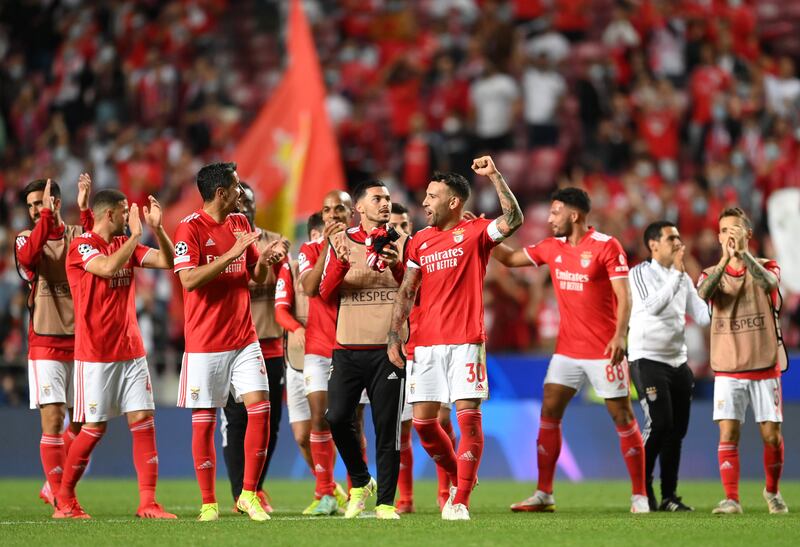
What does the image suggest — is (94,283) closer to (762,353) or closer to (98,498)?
(98,498)

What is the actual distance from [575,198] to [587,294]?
0.79 metres

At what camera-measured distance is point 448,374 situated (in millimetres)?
8461

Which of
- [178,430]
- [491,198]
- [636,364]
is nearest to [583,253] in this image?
[636,364]

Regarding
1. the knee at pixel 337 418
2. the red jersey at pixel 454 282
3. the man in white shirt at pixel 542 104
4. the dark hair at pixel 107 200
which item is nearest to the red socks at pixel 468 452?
the red jersey at pixel 454 282

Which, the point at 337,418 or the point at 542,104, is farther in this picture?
the point at 542,104

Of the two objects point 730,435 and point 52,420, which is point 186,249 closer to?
point 52,420

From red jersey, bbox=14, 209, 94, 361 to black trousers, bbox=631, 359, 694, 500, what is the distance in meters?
4.69

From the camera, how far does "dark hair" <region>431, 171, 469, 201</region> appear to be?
8648 millimetres

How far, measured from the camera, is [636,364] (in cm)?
1032

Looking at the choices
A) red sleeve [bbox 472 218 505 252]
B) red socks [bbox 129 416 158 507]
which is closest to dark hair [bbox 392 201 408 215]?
red sleeve [bbox 472 218 505 252]

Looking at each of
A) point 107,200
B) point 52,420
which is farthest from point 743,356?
point 52,420

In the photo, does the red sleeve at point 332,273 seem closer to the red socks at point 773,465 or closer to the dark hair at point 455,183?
the dark hair at point 455,183

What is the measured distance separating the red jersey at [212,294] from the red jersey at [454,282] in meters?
1.27

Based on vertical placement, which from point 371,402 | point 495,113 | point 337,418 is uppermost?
point 495,113
